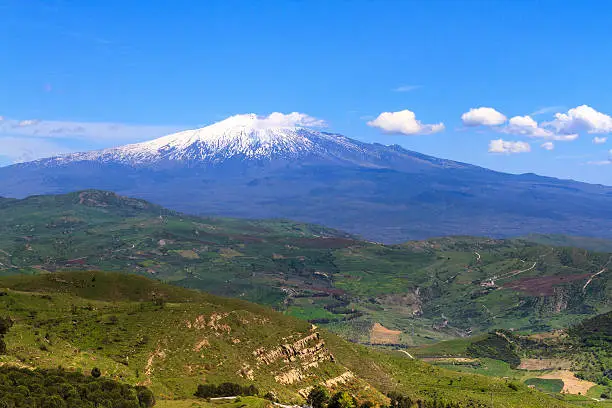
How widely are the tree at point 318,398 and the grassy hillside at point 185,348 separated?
207 centimetres

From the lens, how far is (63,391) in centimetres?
5872

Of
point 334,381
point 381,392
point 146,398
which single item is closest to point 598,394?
point 381,392

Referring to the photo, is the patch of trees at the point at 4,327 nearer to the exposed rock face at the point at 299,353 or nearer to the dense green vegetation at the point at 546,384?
the exposed rock face at the point at 299,353

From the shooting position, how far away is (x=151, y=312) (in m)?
94.4

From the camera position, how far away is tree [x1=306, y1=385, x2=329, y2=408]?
79125mm

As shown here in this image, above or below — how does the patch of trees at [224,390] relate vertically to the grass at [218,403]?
below

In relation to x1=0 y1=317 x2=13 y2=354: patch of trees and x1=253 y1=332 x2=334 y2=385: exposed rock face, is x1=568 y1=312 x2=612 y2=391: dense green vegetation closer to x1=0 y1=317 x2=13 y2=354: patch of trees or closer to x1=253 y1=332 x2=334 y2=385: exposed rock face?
x1=253 y1=332 x2=334 y2=385: exposed rock face

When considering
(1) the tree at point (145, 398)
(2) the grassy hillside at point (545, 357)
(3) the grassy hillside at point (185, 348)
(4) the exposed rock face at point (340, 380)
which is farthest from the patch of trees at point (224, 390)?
(2) the grassy hillside at point (545, 357)

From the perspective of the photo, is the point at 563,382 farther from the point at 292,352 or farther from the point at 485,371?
the point at 292,352

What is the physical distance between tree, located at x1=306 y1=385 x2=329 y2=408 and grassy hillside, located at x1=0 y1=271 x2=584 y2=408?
2.07 metres

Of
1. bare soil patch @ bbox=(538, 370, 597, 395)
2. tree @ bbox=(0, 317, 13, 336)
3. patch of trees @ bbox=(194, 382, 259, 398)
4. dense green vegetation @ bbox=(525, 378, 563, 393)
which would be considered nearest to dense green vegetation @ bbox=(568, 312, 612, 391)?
bare soil patch @ bbox=(538, 370, 597, 395)

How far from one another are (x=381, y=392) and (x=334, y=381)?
10.0 m

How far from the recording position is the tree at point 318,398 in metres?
79.1

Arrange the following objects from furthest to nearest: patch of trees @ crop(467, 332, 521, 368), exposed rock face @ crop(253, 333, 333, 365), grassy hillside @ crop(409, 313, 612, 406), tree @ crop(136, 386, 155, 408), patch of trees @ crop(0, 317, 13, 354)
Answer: patch of trees @ crop(467, 332, 521, 368) → grassy hillside @ crop(409, 313, 612, 406) → exposed rock face @ crop(253, 333, 333, 365) → patch of trees @ crop(0, 317, 13, 354) → tree @ crop(136, 386, 155, 408)
